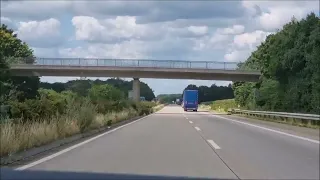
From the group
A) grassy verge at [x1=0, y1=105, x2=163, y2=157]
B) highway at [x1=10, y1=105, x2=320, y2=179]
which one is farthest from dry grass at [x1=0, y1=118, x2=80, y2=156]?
highway at [x1=10, y1=105, x2=320, y2=179]

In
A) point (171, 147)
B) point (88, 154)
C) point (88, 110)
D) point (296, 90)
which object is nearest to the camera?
point (88, 154)

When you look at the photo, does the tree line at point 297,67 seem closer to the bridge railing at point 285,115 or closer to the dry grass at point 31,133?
the bridge railing at point 285,115

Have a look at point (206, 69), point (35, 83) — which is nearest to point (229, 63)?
point (206, 69)

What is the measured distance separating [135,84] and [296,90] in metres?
45.4

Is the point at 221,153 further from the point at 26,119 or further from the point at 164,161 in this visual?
the point at 26,119

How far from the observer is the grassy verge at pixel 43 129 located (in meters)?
13.6

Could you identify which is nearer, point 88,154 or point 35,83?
point 88,154

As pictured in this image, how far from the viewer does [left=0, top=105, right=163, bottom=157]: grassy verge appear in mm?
13578

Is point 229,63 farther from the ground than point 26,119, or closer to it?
farther from the ground

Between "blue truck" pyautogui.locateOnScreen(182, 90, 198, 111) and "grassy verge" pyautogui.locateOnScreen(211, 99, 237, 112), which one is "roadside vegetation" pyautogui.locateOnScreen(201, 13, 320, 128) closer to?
"blue truck" pyautogui.locateOnScreen(182, 90, 198, 111)

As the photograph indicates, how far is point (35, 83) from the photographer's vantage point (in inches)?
3369

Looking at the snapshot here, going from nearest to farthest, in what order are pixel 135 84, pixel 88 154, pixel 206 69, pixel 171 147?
1. pixel 88 154
2. pixel 171 147
3. pixel 206 69
4. pixel 135 84

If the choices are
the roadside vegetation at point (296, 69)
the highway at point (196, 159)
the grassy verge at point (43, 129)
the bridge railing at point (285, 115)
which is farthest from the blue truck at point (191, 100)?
the highway at point (196, 159)

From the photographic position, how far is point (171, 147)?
1681cm
